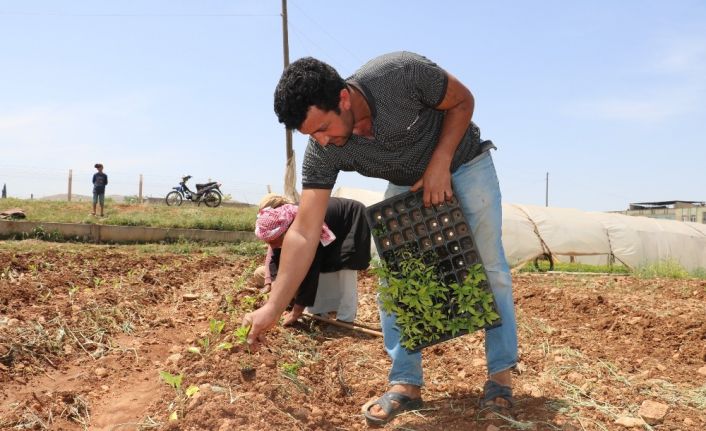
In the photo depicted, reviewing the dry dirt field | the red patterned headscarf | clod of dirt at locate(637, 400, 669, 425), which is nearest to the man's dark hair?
the dry dirt field

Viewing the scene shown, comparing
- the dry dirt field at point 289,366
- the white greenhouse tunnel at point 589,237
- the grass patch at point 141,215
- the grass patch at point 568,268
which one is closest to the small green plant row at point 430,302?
the dry dirt field at point 289,366

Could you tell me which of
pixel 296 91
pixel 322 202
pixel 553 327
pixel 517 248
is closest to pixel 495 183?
pixel 322 202

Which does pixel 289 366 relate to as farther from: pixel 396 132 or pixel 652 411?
pixel 652 411

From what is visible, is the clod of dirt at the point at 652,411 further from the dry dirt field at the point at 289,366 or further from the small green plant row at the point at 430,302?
the small green plant row at the point at 430,302

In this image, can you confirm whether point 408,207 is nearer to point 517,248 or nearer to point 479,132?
point 479,132

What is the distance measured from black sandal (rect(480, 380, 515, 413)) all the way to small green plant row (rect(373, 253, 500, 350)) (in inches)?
9.1

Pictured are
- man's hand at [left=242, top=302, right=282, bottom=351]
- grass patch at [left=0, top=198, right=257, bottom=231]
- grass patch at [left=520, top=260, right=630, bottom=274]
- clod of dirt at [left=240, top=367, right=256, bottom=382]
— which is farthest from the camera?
grass patch at [left=0, top=198, right=257, bottom=231]

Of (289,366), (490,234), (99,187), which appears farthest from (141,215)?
(490,234)

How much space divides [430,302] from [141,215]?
11.5 m

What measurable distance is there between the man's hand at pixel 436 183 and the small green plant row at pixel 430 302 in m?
0.26

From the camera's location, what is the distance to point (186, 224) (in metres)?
12.5

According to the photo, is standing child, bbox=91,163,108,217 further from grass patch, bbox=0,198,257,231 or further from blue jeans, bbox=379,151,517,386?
blue jeans, bbox=379,151,517,386

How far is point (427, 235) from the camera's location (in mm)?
2557

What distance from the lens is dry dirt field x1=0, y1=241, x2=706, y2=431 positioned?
2.49 m
